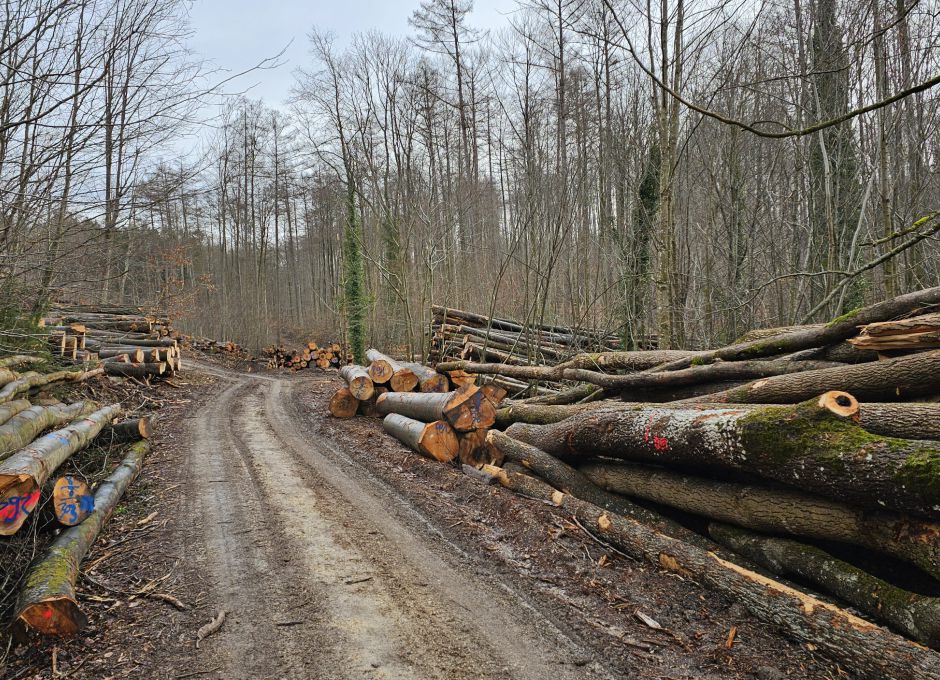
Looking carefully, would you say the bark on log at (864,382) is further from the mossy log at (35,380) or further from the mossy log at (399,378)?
the mossy log at (35,380)

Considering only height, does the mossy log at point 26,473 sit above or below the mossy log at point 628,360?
below

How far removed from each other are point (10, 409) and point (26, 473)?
304cm

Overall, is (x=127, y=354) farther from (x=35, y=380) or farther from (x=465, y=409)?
(x=465, y=409)

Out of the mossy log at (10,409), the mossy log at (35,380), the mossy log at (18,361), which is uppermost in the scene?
the mossy log at (18,361)

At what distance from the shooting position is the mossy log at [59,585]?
3150mm

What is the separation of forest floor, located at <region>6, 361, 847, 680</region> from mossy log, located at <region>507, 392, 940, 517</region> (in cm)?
100

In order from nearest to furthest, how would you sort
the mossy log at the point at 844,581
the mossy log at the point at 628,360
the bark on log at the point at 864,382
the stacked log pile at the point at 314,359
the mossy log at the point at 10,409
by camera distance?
the mossy log at the point at 844,581, the bark on log at the point at 864,382, the mossy log at the point at 10,409, the mossy log at the point at 628,360, the stacked log pile at the point at 314,359

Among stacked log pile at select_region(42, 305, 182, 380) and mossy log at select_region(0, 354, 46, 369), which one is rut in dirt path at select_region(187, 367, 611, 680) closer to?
mossy log at select_region(0, 354, 46, 369)

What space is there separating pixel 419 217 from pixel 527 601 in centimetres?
1209

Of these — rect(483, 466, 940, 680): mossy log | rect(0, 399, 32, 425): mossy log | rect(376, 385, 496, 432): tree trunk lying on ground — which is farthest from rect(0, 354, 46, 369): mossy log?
rect(483, 466, 940, 680): mossy log

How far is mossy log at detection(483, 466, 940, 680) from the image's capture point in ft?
9.04

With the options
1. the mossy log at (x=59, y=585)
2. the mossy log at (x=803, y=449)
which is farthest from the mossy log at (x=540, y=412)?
the mossy log at (x=59, y=585)

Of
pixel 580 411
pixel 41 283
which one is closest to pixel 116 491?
pixel 41 283

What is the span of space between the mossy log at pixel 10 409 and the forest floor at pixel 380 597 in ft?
5.37
